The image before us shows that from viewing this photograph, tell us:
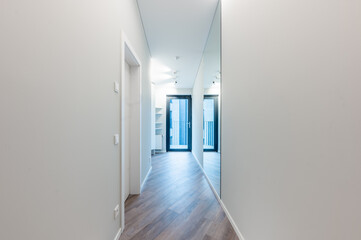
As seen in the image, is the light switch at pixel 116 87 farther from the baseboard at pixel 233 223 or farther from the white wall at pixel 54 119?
the baseboard at pixel 233 223

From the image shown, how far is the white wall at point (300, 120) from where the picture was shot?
0.55 metres

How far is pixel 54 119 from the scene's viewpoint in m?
0.67

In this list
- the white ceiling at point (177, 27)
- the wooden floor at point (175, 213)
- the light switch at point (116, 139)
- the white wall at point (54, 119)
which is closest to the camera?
the white wall at point (54, 119)

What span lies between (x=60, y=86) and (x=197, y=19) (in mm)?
2421

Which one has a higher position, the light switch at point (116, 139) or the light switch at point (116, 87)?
the light switch at point (116, 87)

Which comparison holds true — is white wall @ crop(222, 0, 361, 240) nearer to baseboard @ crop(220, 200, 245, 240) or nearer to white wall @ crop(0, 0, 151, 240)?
baseboard @ crop(220, 200, 245, 240)

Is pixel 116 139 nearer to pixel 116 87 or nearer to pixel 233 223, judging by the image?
pixel 116 87

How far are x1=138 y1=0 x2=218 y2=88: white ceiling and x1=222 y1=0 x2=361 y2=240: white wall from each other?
105 cm

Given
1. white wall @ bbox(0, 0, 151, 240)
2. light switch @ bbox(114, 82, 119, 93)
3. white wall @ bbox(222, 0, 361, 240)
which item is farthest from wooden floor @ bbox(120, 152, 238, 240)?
light switch @ bbox(114, 82, 119, 93)

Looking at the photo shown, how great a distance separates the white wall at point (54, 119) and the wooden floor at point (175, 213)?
57cm

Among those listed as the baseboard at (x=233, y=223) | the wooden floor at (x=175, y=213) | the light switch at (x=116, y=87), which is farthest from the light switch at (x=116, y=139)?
the baseboard at (x=233, y=223)

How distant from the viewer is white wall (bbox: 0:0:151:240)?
49 cm

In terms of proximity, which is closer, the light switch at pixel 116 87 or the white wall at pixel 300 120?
the white wall at pixel 300 120

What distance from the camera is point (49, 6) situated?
64cm
